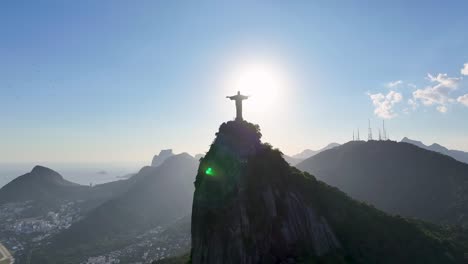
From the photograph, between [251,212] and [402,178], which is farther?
[402,178]

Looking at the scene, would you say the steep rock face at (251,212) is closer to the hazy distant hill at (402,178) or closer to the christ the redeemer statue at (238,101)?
the christ the redeemer statue at (238,101)

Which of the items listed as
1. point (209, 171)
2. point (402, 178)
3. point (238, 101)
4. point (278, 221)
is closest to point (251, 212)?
point (278, 221)

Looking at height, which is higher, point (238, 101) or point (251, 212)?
point (238, 101)

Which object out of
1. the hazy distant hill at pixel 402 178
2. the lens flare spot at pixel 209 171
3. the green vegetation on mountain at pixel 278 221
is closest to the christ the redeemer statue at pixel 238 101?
the green vegetation on mountain at pixel 278 221

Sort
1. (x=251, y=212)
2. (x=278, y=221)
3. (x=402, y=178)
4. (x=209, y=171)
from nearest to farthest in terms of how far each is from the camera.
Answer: (x=278, y=221)
(x=251, y=212)
(x=209, y=171)
(x=402, y=178)

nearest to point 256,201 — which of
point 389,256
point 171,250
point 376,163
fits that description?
point 389,256

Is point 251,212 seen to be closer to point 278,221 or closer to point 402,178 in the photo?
point 278,221

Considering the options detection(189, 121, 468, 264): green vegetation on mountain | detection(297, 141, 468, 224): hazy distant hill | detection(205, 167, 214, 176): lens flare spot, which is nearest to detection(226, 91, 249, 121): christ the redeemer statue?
detection(189, 121, 468, 264): green vegetation on mountain

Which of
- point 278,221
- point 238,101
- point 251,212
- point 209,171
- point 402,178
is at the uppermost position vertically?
point 238,101
